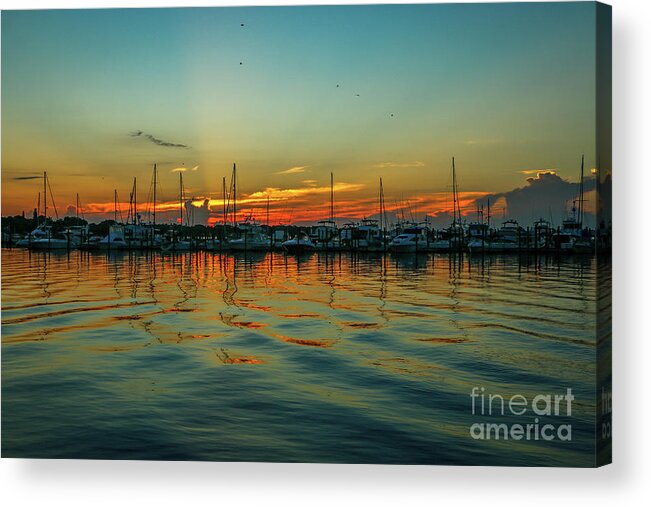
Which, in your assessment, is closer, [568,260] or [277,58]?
[277,58]

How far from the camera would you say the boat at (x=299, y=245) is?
4375cm

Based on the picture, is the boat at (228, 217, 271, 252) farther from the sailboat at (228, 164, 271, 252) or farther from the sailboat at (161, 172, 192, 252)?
the sailboat at (161, 172, 192, 252)

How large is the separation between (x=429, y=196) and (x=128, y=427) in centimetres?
892

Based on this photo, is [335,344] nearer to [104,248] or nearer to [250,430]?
[250,430]

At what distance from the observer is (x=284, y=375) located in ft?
32.2

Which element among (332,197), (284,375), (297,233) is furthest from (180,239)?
(284,375)

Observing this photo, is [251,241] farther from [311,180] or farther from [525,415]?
[525,415]

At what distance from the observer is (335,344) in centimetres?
1210

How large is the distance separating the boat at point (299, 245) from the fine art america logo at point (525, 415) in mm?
34085

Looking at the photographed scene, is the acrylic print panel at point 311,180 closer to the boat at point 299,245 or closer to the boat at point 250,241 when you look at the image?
the boat at point 250,241

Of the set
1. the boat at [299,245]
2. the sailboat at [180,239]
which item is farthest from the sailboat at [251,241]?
the sailboat at [180,239]

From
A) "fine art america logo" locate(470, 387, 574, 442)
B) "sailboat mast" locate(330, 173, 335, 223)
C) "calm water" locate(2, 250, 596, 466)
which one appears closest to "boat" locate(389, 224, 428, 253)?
"sailboat mast" locate(330, 173, 335, 223)

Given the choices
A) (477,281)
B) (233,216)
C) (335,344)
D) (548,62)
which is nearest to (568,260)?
(477,281)

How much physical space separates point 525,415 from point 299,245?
3835 cm
